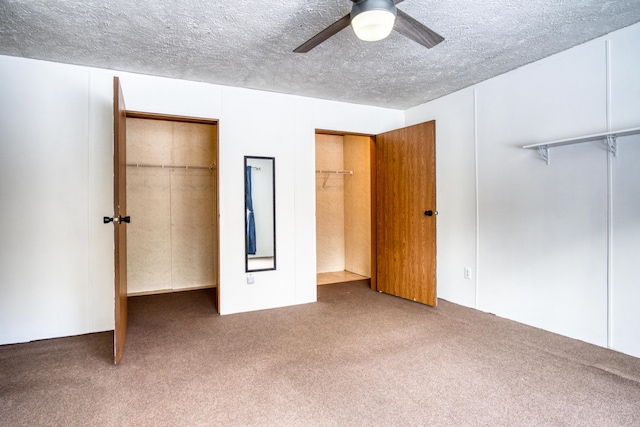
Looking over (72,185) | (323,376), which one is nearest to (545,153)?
(323,376)

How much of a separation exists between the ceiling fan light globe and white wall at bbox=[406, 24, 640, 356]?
2.03m

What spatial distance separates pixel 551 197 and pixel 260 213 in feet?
9.42

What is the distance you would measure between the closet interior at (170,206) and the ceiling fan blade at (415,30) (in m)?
3.25

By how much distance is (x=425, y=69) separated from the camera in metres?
3.39

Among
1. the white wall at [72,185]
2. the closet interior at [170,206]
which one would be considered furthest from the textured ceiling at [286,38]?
the closet interior at [170,206]

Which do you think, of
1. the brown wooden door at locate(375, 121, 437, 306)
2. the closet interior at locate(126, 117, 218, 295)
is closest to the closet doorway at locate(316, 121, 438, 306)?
the brown wooden door at locate(375, 121, 437, 306)

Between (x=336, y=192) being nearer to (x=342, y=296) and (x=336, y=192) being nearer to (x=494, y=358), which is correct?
(x=342, y=296)

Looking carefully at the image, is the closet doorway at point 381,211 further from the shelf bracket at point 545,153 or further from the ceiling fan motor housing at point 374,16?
the ceiling fan motor housing at point 374,16

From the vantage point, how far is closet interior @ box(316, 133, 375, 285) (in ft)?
18.8

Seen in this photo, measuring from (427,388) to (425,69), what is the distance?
2.76 metres

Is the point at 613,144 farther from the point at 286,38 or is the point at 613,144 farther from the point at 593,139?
the point at 286,38

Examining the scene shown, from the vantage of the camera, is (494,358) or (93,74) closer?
(494,358)

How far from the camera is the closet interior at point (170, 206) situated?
15.9 feet

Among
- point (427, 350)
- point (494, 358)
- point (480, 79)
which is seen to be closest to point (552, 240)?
point (494, 358)
